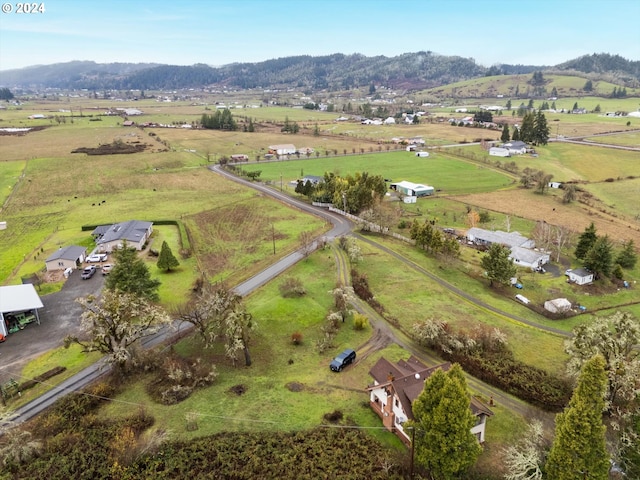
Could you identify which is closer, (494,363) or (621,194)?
(494,363)

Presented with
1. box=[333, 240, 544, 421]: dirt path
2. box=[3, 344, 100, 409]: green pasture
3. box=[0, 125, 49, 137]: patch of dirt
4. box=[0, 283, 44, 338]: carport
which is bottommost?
box=[3, 344, 100, 409]: green pasture

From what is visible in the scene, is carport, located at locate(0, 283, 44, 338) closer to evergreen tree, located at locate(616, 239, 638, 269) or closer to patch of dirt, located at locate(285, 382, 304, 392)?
patch of dirt, located at locate(285, 382, 304, 392)

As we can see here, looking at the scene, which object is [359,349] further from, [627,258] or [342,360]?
[627,258]

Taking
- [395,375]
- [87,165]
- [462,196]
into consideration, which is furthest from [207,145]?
[395,375]

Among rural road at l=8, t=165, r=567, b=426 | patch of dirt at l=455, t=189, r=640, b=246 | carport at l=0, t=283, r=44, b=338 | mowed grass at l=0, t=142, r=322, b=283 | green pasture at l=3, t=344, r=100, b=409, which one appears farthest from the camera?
patch of dirt at l=455, t=189, r=640, b=246

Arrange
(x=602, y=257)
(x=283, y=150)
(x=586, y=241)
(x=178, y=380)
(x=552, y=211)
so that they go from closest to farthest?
(x=178, y=380) → (x=602, y=257) → (x=586, y=241) → (x=552, y=211) → (x=283, y=150)

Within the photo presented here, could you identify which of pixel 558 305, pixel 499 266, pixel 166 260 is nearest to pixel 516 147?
pixel 499 266

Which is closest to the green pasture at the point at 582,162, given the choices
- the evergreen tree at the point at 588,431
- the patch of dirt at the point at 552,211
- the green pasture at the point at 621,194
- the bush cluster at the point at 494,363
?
the green pasture at the point at 621,194

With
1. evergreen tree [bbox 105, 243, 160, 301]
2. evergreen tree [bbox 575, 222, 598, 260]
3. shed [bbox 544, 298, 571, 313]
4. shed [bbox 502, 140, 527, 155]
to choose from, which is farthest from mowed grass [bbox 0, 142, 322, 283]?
shed [bbox 502, 140, 527, 155]
